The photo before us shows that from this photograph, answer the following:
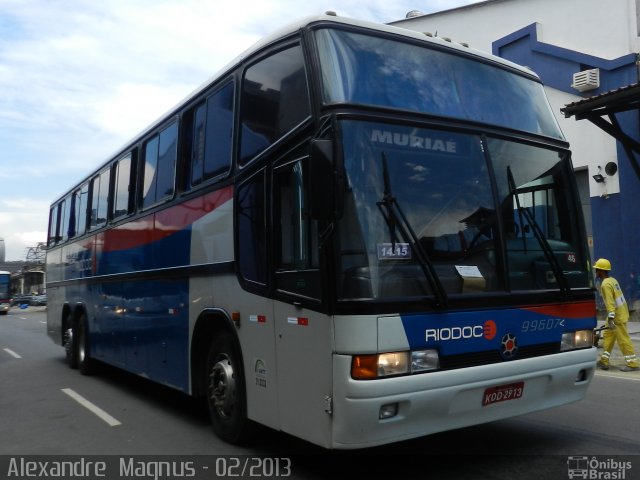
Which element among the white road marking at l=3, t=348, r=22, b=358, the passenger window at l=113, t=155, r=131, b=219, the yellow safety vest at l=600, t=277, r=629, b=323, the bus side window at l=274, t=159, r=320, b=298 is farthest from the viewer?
the white road marking at l=3, t=348, r=22, b=358

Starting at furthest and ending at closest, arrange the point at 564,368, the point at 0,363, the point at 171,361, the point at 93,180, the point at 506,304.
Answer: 1. the point at 0,363
2. the point at 93,180
3. the point at 171,361
4. the point at 564,368
5. the point at 506,304

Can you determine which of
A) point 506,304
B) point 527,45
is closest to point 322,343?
point 506,304

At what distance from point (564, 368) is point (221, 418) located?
308 cm

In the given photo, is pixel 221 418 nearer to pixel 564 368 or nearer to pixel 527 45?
pixel 564 368

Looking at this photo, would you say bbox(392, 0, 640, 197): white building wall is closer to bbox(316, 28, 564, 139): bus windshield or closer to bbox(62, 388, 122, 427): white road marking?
bbox(316, 28, 564, 139): bus windshield

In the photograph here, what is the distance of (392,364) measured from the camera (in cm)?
410

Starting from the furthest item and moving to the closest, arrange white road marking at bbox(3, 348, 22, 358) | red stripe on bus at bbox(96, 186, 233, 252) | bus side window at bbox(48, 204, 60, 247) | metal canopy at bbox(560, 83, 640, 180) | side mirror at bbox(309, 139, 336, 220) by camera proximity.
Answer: white road marking at bbox(3, 348, 22, 358), bus side window at bbox(48, 204, 60, 247), metal canopy at bbox(560, 83, 640, 180), red stripe on bus at bbox(96, 186, 233, 252), side mirror at bbox(309, 139, 336, 220)

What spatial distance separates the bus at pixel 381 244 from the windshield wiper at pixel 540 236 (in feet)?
0.06

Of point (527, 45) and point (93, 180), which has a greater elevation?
point (527, 45)

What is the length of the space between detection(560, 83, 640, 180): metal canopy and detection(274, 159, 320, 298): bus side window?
35.7 ft

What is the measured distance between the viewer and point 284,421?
4684mm

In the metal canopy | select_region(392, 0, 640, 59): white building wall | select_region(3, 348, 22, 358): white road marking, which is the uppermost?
select_region(392, 0, 640, 59): white building wall

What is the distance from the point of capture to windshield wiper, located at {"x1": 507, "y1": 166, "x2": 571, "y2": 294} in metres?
4.84

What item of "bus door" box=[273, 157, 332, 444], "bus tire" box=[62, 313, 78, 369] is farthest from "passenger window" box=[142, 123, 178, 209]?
"bus tire" box=[62, 313, 78, 369]
